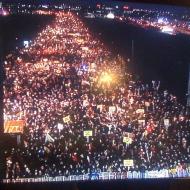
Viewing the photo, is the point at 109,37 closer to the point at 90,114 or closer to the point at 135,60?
the point at 135,60

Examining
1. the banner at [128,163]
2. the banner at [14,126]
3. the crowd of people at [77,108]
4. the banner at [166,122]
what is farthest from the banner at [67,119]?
the banner at [166,122]

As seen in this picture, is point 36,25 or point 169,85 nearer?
point 36,25

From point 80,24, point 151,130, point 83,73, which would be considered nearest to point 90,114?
point 83,73

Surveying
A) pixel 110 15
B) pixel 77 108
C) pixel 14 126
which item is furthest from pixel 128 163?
pixel 110 15

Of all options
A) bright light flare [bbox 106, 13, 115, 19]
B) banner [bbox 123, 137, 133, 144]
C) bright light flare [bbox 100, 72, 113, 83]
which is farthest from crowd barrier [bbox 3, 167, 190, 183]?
bright light flare [bbox 106, 13, 115, 19]

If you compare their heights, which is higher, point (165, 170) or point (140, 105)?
point (140, 105)

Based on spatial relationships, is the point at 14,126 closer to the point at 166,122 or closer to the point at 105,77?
the point at 105,77
